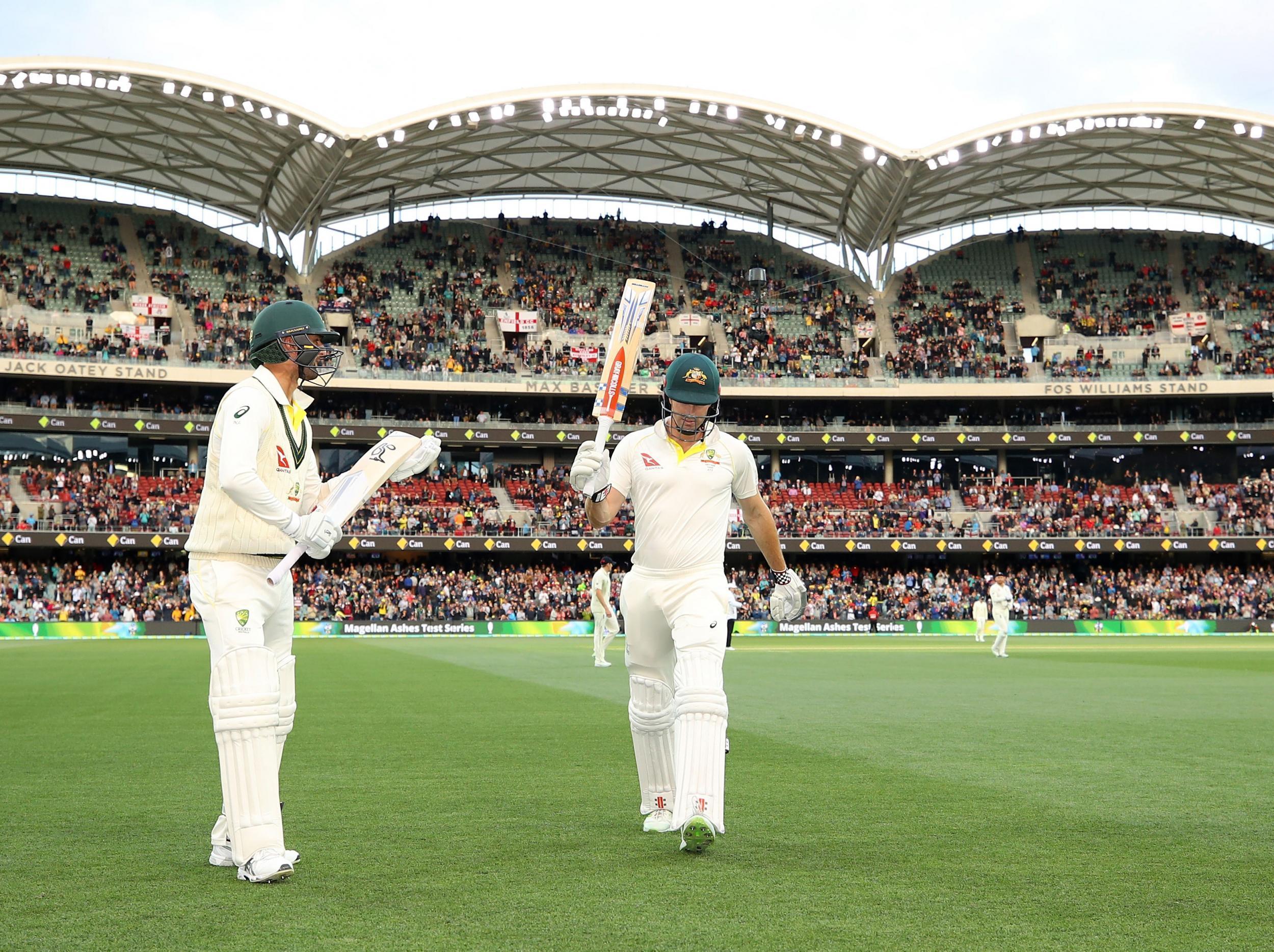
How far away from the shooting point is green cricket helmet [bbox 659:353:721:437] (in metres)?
7.09

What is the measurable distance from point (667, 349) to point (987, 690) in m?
42.9

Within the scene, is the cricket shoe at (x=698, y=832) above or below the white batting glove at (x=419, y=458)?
below

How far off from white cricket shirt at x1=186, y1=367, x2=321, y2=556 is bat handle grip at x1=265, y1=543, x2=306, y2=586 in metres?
0.07

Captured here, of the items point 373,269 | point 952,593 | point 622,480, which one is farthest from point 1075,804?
point 373,269

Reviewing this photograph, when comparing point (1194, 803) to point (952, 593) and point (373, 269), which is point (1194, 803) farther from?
point (373, 269)

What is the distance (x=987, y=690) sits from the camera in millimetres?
18062

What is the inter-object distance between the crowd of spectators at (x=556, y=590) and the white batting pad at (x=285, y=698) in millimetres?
40148

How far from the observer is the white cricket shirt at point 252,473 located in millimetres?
5801

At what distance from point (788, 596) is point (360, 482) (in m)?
2.73

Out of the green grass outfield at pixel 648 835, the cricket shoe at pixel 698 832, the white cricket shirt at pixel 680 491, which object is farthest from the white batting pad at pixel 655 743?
the cricket shoe at pixel 698 832

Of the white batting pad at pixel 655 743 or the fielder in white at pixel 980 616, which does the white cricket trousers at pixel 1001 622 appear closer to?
the fielder in white at pixel 980 616

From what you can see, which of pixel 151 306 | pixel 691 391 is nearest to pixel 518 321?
pixel 151 306

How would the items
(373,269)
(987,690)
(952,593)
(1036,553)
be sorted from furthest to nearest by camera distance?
(373,269), (1036,553), (952,593), (987,690)

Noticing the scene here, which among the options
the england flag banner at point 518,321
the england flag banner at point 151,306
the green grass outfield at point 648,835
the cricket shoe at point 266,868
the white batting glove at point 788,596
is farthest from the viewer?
the england flag banner at point 518,321
